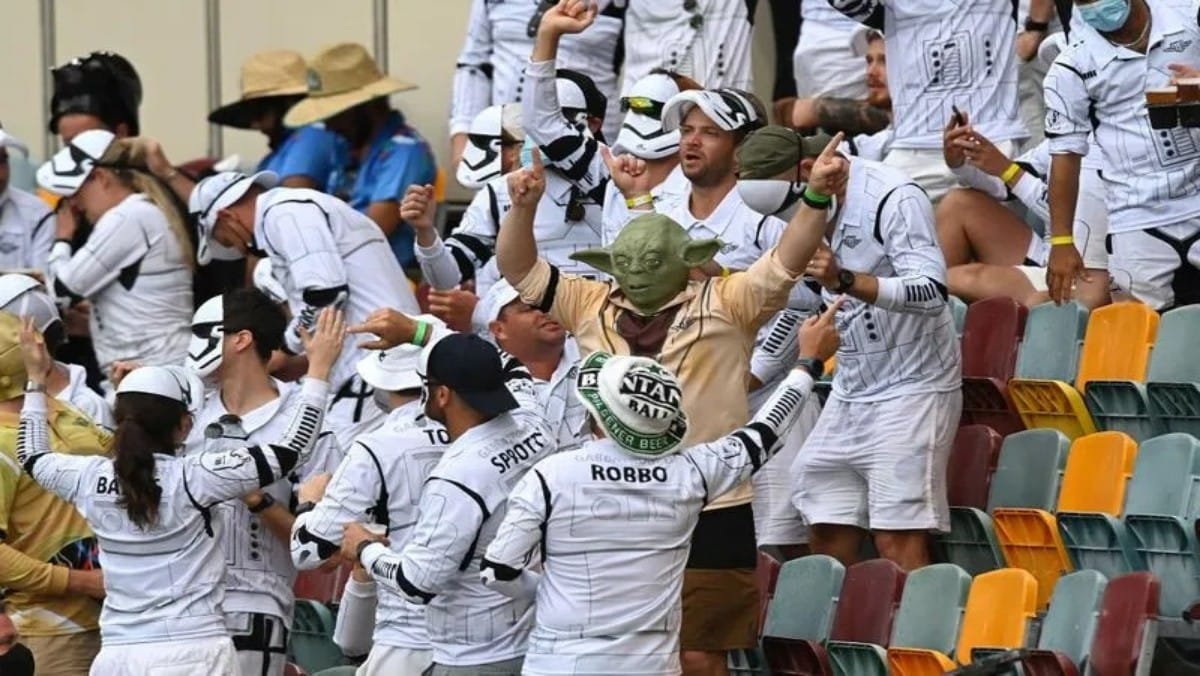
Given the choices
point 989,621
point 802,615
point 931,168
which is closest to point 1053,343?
point 931,168

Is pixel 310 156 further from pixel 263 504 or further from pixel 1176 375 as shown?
pixel 1176 375

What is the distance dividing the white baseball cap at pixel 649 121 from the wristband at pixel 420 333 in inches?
51.8

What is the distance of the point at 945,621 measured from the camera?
8.23 meters

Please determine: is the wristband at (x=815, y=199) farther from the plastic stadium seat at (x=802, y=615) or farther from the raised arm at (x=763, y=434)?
the plastic stadium seat at (x=802, y=615)

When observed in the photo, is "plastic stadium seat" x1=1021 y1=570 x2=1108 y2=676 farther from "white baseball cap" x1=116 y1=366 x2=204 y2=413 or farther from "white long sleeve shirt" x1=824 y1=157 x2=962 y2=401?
"white baseball cap" x1=116 y1=366 x2=204 y2=413

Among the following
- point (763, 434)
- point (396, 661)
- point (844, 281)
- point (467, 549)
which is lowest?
point (396, 661)

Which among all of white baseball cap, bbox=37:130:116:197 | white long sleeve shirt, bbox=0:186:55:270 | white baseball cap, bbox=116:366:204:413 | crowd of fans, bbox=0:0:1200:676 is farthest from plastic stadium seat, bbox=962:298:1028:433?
white long sleeve shirt, bbox=0:186:55:270

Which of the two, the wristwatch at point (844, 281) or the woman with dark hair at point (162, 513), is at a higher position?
the wristwatch at point (844, 281)

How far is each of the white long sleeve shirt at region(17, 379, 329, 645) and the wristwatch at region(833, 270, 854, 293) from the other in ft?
5.29

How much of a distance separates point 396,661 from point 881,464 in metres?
1.93

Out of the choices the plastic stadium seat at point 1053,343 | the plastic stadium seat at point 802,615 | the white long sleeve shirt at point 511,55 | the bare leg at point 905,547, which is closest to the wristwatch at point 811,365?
the plastic stadium seat at point 802,615

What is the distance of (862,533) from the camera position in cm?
930

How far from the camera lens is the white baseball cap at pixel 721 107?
28.7 feet

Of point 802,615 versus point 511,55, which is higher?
point 511,55
